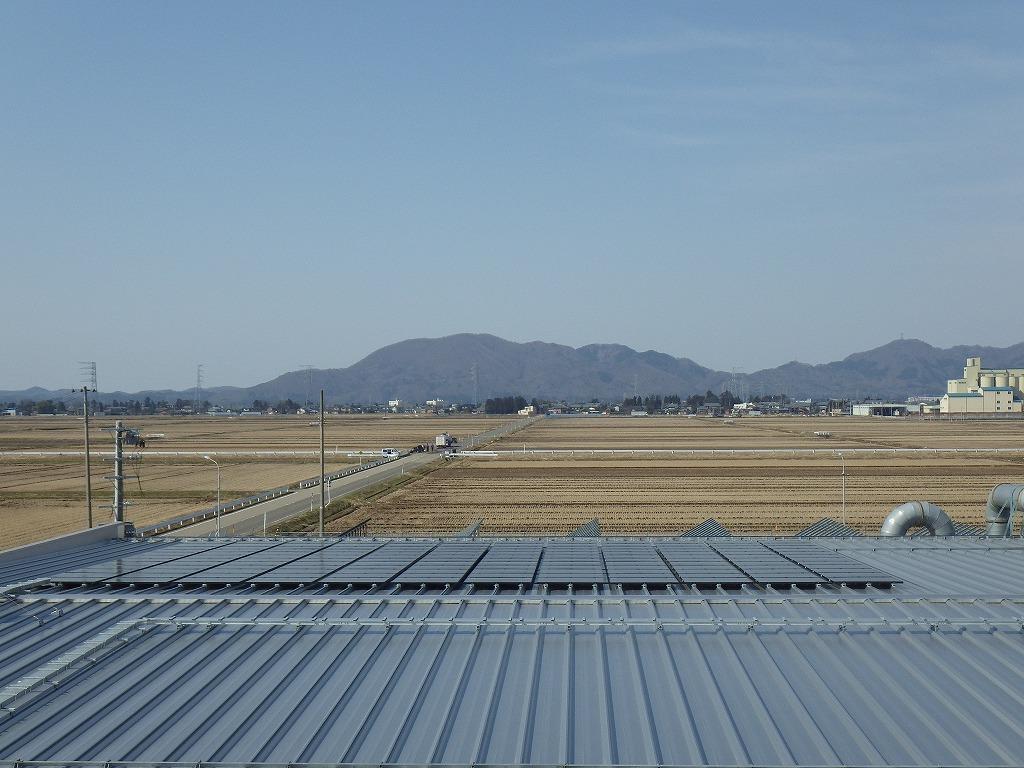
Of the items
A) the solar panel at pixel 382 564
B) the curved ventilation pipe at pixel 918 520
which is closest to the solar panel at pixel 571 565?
the solar panel at pixel 382 564

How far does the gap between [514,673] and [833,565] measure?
7.72m

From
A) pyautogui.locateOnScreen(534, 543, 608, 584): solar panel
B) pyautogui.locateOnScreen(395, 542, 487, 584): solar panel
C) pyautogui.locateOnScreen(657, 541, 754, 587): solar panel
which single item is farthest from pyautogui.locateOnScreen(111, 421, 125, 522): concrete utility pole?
pyautogui.locateOnScreen(657, 541, 754, 587): solar panel

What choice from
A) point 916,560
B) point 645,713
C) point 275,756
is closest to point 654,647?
point 645,713

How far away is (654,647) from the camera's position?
10.6 metres

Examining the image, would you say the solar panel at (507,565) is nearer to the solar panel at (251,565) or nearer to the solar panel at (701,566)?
the solar panel at (701,566)

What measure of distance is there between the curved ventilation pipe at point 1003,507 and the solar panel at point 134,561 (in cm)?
2058

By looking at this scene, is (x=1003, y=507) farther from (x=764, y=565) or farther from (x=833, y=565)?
(x=764, y=565)

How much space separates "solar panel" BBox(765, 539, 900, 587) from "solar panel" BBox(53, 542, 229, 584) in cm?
1252

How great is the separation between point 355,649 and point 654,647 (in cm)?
394

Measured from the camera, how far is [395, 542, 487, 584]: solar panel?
1393 cm

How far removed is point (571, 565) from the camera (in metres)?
15.3

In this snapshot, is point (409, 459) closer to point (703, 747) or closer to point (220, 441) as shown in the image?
point (220, 441)

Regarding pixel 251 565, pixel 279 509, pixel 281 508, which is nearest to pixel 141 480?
pixel 281 508

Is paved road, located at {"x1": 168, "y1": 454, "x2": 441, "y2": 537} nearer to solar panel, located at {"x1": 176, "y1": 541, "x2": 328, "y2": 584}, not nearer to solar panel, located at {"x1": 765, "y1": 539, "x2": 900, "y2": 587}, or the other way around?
solar panel, located at {"x1": 176, "y1": 541, "x2": 328, "y2": 584}
